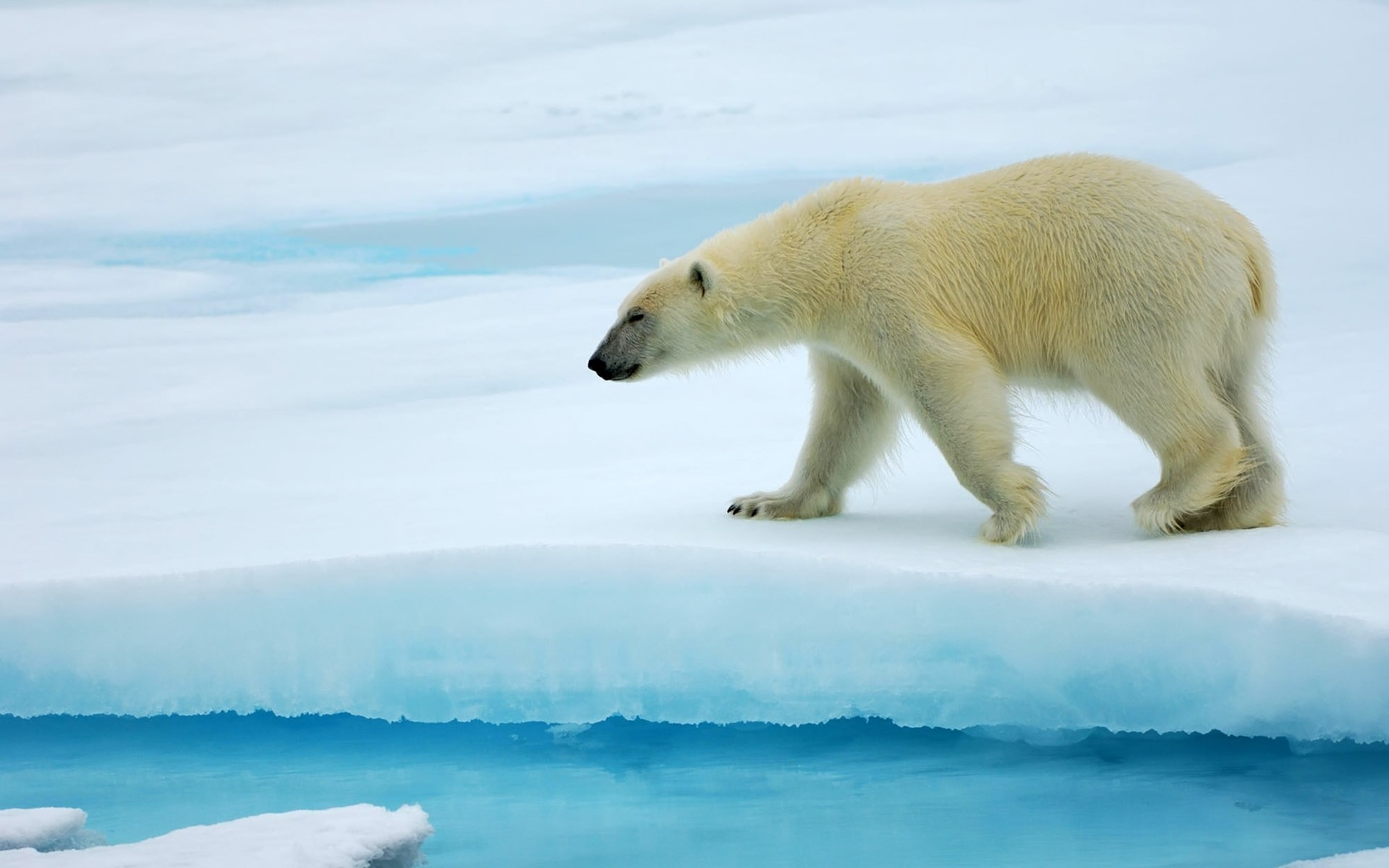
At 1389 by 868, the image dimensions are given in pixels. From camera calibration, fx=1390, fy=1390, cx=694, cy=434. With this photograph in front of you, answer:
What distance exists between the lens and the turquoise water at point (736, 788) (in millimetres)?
3035

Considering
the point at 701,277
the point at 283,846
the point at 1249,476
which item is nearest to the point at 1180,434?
the point at 1249,476

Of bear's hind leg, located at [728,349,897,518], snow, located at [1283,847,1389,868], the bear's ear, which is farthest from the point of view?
bear's hind leg, located at [728,349,897,518]

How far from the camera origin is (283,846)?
2828mm

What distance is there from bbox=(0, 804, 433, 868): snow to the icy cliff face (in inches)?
32.6

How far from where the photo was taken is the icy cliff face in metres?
3.37

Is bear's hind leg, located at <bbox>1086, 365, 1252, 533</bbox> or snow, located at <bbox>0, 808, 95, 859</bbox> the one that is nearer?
snow, located at <bbox>0, 808, 95, 859</bbox>

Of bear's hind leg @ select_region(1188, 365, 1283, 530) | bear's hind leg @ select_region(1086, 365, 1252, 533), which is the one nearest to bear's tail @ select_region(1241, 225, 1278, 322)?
bear's hind leg @ select_region(1188, 365, 1283, 530)

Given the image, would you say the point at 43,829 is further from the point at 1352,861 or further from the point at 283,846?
the point at 1352,861

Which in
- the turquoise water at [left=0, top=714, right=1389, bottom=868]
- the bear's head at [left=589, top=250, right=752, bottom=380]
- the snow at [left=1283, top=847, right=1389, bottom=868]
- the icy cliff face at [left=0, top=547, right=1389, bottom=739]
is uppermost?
the bear's head at [left=589, top=250, right=752, bottom=380]

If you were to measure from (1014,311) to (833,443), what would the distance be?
30.8 inches

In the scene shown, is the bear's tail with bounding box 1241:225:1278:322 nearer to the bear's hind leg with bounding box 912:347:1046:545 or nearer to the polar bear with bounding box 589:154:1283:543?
the polar bear with bounding box 589:154:1283:543

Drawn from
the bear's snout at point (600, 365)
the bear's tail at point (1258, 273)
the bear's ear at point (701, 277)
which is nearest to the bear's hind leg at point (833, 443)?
the bear's ear at point (701, 277)

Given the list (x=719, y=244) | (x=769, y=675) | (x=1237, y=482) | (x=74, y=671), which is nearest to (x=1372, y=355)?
(x=1237, y=482)

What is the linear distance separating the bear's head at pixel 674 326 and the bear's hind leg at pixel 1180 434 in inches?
43.8
